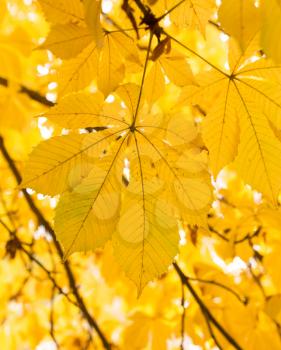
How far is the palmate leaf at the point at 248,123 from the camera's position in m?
0.75

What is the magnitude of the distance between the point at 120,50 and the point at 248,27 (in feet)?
1.28

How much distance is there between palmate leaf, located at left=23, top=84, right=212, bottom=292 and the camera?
0.70 m

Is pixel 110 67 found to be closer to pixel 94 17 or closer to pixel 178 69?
pixel 178 69

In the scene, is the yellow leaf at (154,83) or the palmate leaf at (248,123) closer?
the palmate leaf at (248,123)

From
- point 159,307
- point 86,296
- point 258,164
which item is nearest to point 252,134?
point 258,164

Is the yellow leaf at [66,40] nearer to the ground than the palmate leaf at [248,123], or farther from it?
farther from it

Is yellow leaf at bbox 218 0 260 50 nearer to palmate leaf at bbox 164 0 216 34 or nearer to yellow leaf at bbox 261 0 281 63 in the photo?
yellow leaf at bbox 261 0 281 63

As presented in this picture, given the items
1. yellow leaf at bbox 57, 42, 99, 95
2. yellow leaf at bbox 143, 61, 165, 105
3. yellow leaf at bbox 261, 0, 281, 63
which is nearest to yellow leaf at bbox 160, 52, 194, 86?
yellow leaf at bbox 143, 61, 165, 105

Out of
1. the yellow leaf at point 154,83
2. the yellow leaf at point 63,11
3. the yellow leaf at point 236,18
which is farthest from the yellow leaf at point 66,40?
the yellow leaf at point 236,18

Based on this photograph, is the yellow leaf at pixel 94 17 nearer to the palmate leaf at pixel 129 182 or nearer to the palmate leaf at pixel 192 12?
the palmate leaf at pixel 129 182

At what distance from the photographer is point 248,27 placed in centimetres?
53

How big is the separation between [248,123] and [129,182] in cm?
24

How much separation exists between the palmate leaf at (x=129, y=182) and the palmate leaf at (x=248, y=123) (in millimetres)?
54

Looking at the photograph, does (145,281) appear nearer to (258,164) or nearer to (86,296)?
(258,164)
